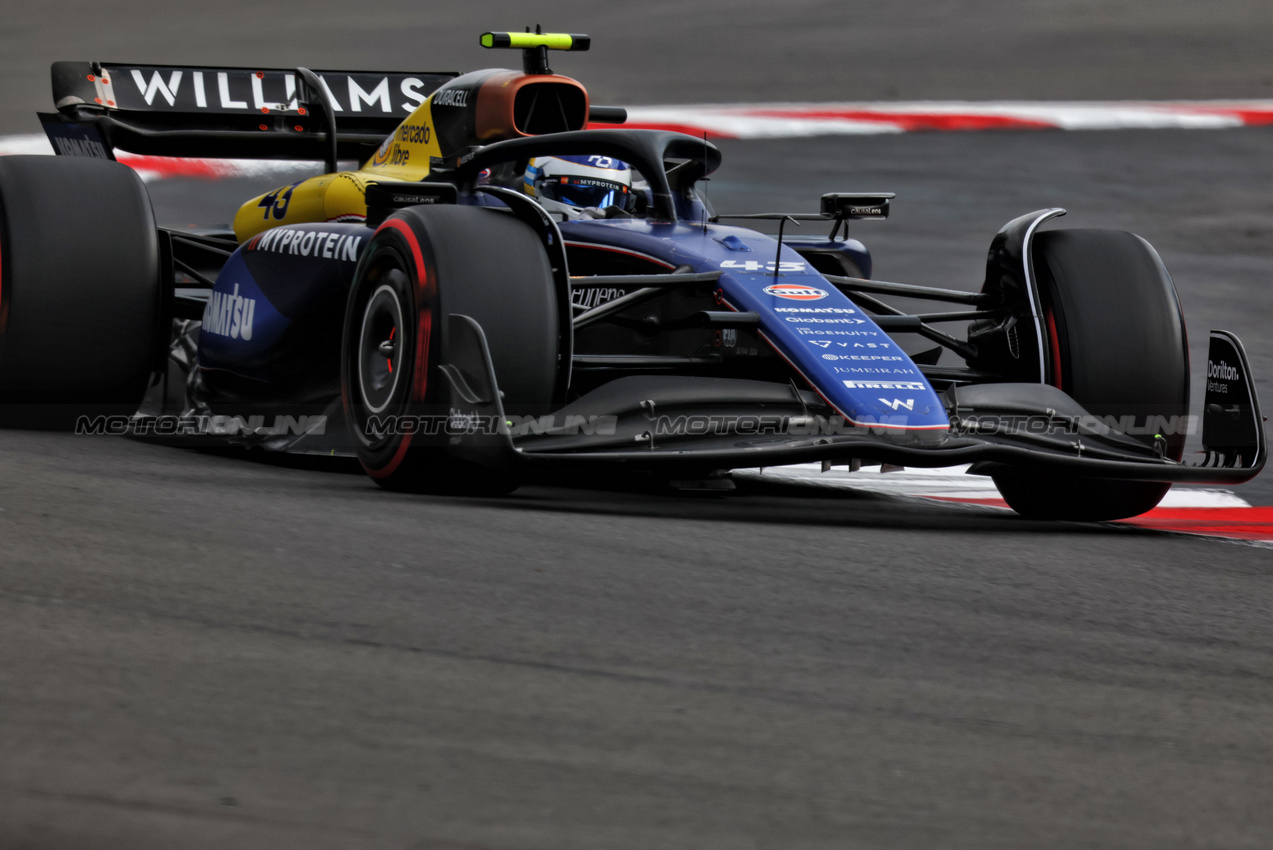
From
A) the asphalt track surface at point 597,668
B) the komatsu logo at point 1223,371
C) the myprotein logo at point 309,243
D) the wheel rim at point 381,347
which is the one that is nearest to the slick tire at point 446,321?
the wheel rim at point 381,347

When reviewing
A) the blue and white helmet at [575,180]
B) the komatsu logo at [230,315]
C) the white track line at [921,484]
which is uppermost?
the blue and white helmet at [575,180]

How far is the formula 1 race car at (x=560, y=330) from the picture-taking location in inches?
175

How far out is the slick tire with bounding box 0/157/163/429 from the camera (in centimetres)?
561

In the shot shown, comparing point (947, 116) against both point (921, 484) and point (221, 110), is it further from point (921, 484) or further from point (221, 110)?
point (921, 484)

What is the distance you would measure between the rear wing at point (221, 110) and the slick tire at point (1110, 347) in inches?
127

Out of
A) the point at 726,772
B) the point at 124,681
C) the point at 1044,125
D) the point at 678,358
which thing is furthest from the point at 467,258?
the point at 1044,125

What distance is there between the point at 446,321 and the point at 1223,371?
2404 millimetres

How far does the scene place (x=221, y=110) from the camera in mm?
7281

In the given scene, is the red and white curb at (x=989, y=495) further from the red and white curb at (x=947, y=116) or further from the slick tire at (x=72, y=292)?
the red and white curb at (x=947, y=116)

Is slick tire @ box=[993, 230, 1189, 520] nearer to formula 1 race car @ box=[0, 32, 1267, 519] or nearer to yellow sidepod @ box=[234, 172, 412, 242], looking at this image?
formula 1 race car @ box=[0, 32, 1267, 519]

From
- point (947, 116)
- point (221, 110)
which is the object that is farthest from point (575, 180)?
point (947, 116)

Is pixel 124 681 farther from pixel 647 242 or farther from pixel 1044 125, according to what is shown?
pixel 1044 125

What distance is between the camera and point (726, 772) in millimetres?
2348

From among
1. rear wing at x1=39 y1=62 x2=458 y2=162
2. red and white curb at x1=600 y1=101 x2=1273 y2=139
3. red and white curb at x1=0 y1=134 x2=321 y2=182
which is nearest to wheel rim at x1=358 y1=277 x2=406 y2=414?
rear wing at x1=39 y1=62 x2=458 y2=162
